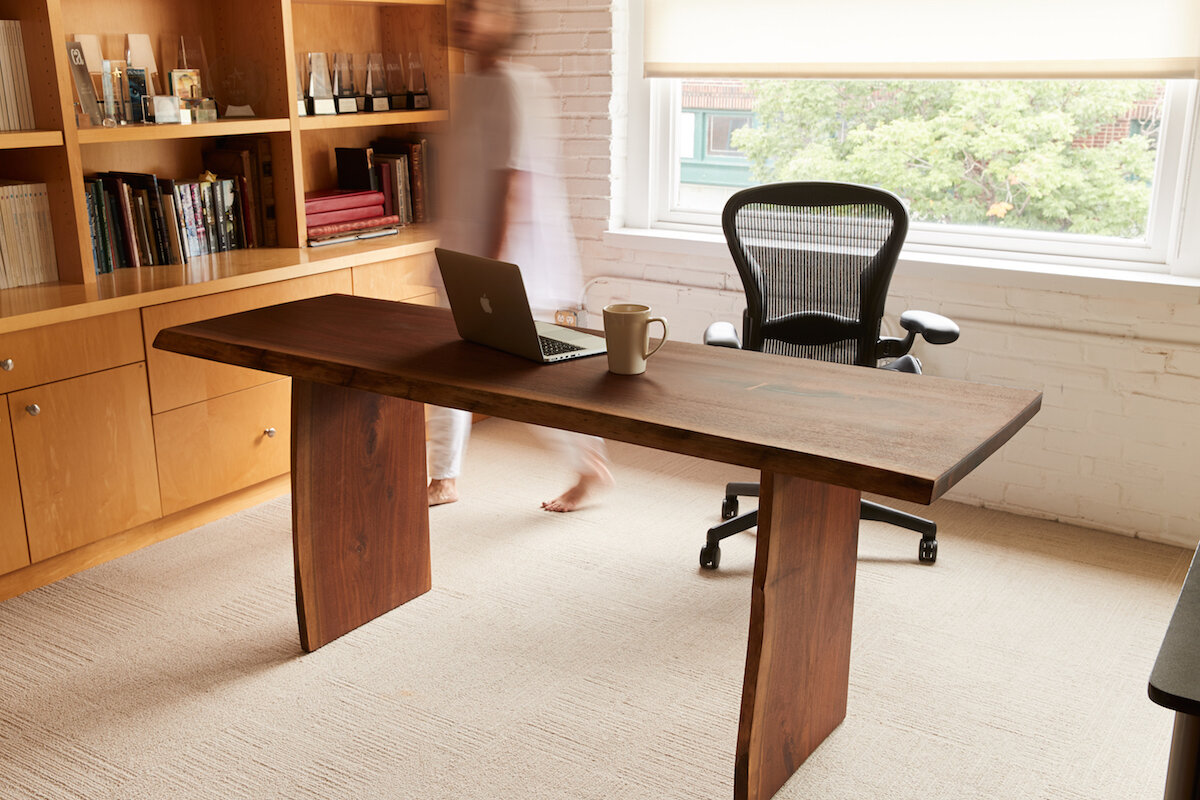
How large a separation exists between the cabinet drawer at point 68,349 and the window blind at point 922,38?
210 cm

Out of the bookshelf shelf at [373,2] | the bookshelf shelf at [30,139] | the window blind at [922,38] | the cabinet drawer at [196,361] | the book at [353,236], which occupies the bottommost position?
the cabinet drawer at [196,361]

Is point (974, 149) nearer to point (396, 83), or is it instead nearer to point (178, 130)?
point (396, 83)

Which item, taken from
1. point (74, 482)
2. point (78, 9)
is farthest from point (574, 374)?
point (78, 9)

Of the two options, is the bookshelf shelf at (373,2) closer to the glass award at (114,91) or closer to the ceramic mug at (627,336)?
the glass award at (114,91)

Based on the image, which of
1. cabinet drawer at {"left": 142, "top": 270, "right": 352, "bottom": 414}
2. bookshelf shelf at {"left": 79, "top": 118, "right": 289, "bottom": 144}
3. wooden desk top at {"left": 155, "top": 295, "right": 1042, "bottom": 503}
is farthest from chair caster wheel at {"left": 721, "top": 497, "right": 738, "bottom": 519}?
bookshelf shelf at {"left": 79, "top": 118, "right": 289, "bottom": 144}

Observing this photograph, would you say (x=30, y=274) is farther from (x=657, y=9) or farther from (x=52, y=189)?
(x=657, y=9)

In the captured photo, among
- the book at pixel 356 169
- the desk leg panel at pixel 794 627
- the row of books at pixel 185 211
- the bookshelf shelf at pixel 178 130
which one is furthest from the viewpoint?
the book at pixel 356 169

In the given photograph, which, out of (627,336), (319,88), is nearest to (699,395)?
(627,336)

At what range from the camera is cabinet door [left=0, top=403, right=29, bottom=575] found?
265cm

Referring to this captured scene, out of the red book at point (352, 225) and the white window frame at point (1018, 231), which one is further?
the red book at point (352, 225)

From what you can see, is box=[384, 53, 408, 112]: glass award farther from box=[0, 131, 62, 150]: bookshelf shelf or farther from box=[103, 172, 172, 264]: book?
box=[0, 131, 62, 150]: bookshelf shelf

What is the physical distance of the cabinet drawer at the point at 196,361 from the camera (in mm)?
2996

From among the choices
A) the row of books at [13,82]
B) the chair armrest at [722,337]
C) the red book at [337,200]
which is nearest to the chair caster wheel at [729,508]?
the chair armrest at [722,337]

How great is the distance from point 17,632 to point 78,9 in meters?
1.83
